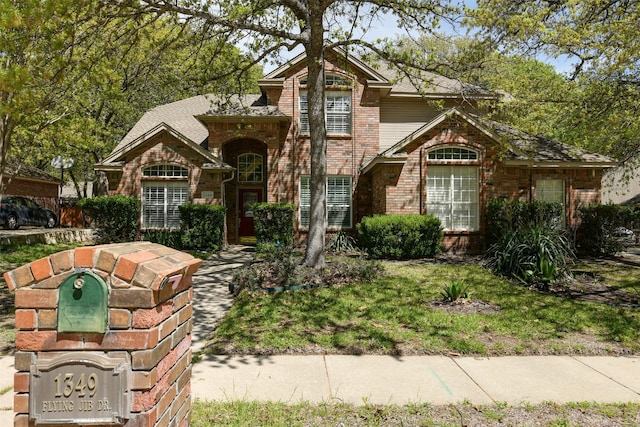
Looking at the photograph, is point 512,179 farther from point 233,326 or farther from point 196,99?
point 196,99

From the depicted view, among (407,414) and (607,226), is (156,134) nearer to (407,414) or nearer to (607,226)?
(407,414)

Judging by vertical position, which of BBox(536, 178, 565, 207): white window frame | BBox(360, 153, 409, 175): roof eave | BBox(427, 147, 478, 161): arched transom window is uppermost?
BBox(427, 147, 478, 161): arched transom window

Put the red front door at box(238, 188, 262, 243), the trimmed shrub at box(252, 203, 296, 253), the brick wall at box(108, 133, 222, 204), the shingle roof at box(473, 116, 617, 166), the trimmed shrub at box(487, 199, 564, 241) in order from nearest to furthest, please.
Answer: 1. the trimmed shrub at box(487, 199, 564, 241)
2. the shingle roof at box(473, 116, 617, 166)
3. the trimmed shrub at box(252, 203, 296, 253)
4. the brick wall at box(108, 133, 222, 204)
5. the red front door at box(238, 188, 262, 243)

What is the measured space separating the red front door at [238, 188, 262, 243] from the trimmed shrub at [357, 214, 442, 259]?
6.56m

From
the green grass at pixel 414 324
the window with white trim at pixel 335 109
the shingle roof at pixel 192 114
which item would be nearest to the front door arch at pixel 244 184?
the shingle roof at pixel 192 114

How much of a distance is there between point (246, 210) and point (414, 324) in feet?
42.4

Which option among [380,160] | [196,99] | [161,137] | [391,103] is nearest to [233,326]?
[380,160]

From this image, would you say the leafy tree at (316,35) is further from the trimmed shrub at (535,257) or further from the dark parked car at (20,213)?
the dark parked car at (20,213)

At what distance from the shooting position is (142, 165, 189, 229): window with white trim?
15.9m

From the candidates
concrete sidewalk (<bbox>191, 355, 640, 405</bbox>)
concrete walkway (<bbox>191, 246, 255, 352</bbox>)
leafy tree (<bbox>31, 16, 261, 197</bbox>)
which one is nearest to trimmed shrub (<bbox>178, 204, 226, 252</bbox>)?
concrete walkway (<bbox>191, 246, 255, 352</bbox>)

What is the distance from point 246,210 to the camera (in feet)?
59.3

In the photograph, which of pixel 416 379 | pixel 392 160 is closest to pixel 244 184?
pixel 392 160

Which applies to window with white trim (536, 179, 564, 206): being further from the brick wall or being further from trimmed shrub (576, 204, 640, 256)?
the brick wall

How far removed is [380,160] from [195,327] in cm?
934
